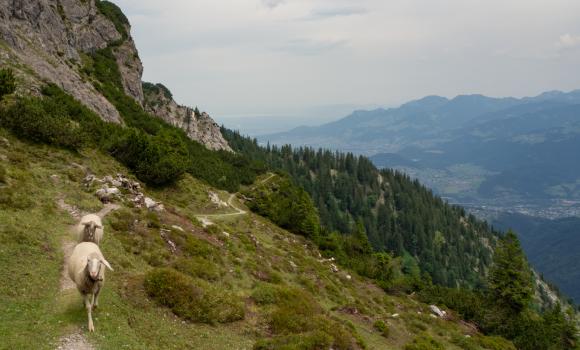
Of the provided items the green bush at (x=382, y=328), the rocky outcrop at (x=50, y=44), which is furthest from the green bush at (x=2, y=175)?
the rocky outcrop at (x=50, y=44)

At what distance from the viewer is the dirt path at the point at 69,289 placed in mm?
15863

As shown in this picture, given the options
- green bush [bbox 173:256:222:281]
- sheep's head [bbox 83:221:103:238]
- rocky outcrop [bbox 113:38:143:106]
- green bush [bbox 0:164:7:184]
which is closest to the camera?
sheep's head [bbox 83:221:103:238]

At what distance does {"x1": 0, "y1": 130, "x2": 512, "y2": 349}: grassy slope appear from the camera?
58.6ft

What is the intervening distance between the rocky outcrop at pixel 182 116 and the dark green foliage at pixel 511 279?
4658 inches

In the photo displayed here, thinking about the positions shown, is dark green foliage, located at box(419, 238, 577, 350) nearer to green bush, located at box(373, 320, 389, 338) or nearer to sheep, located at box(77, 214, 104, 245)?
green bush, located at box(373, 320, 389, 338)

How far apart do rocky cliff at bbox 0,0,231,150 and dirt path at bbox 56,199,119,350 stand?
124 ft

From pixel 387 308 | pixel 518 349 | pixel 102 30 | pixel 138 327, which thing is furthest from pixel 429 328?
pixel 102 30

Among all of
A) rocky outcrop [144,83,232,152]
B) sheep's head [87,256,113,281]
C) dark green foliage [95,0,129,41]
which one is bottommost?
sheep's head [87,256,113,281]

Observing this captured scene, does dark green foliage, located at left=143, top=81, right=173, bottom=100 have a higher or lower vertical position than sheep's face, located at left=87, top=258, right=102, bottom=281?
higher

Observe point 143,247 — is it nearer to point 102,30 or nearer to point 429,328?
point 429,328

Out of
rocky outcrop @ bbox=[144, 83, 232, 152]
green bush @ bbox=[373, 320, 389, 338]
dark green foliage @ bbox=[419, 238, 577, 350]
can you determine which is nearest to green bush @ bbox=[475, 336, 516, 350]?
dark green foliage @ bbox=[419, 238, 577, 350]

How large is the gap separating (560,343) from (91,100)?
319ft

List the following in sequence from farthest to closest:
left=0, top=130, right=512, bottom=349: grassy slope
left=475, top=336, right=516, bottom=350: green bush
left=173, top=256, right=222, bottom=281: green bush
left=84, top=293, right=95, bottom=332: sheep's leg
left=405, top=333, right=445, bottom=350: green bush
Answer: left=475, top=336, right=516, bottom=350: green bush → left=405, top=333, right=445, bottom=350: green bush → left=173, top=256, right=222, bottom=281: green bush → left=0, top=130, right=512, bottom=349: grassy slope → left=84, top=293, right=95, bottom=332: sheep's leg

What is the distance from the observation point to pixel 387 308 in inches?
1997
